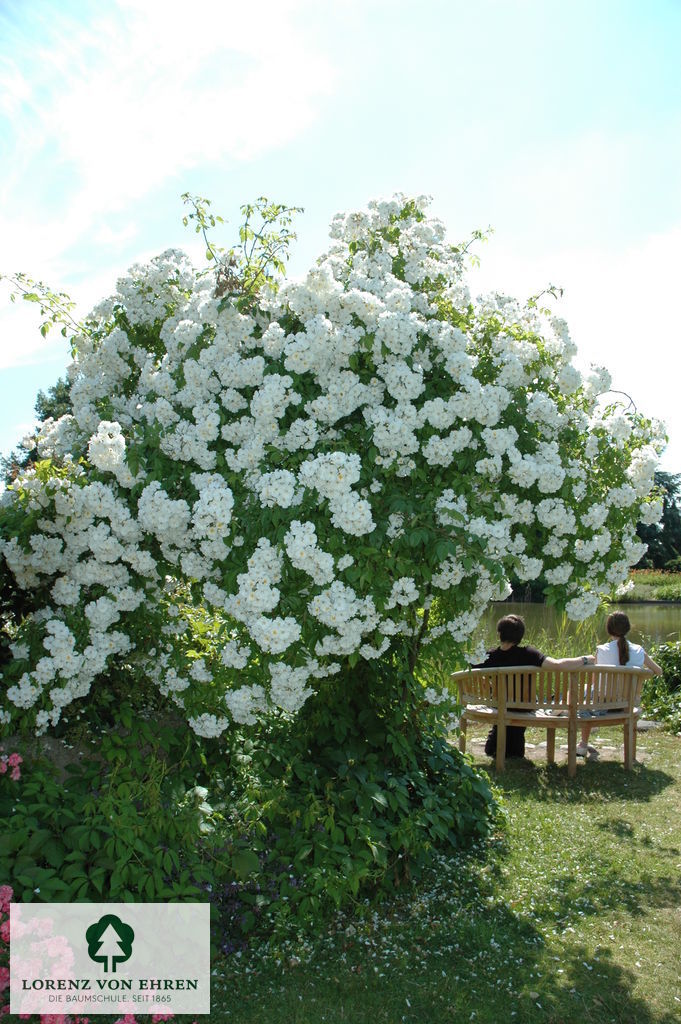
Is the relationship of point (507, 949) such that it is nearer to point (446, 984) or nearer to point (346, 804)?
point (446, 984)

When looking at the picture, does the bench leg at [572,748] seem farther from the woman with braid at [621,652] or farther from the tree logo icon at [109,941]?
the tree logo icon at [109,941]

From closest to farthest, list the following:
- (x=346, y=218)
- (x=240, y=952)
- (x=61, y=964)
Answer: (x=61, y=964) → (x=240, y=952) → (x=346, y=218)

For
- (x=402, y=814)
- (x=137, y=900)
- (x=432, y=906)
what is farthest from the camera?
(x=402, y=814)

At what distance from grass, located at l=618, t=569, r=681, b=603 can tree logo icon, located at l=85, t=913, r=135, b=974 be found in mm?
27220

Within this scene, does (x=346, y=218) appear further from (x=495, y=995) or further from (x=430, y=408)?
(x=495, y=995)

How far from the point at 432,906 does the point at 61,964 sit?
1.94 meters

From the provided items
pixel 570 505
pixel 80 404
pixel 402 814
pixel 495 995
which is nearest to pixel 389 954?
pixel 495 995

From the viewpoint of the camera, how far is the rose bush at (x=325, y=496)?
3.97 metres

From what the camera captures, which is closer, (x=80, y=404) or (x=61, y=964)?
(x=61, y=964)

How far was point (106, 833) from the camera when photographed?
393 cm

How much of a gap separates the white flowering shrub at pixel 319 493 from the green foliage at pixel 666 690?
18.1 feet

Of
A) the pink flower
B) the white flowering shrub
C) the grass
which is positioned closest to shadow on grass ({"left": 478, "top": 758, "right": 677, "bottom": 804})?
the white flowering shrub

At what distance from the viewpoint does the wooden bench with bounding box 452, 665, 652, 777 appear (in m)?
7.17

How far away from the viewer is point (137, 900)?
12.0 ft
